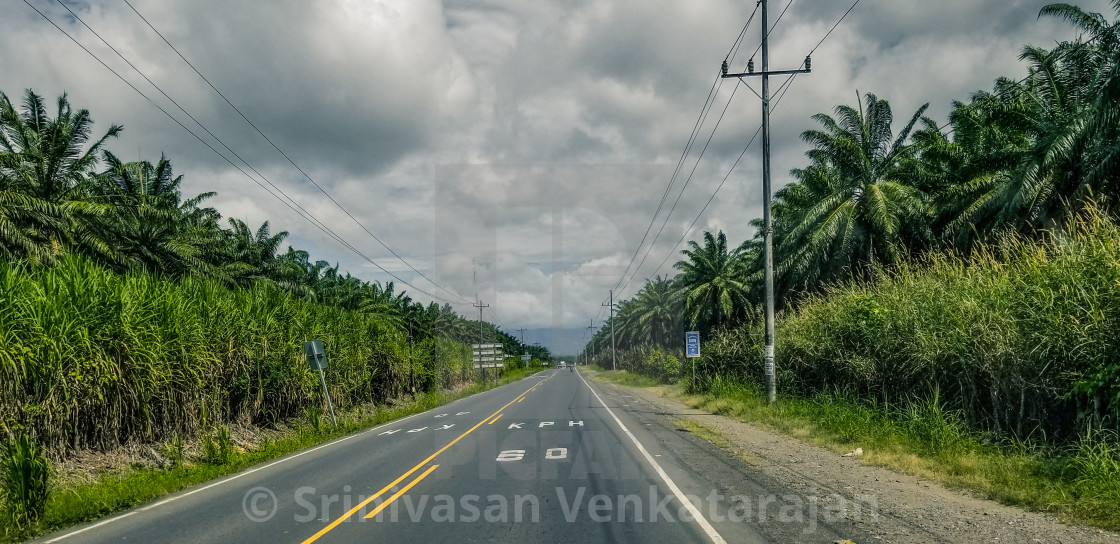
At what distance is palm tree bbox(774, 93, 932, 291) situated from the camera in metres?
28.0

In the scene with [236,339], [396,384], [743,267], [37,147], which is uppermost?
[37,147]

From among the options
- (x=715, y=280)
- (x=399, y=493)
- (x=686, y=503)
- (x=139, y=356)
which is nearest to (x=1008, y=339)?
(x=686, y=503)

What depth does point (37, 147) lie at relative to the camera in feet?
79.4

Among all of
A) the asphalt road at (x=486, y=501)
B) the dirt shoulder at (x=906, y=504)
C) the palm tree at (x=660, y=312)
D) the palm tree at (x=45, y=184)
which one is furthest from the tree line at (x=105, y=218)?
the palm tree at (x=660, y=312)

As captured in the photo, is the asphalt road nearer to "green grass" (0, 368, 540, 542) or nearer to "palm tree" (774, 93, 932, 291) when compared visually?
"green grass" (0, 368, 540, 542)

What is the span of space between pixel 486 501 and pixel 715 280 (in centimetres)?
3486

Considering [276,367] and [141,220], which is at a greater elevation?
[141,220]

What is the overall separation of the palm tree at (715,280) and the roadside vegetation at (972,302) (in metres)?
5.03

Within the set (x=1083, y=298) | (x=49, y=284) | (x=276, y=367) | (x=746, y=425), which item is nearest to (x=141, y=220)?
(x=276, y=367)

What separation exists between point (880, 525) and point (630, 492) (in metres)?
3.19

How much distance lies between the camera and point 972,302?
11922 mm

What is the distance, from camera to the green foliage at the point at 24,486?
8.12 meters

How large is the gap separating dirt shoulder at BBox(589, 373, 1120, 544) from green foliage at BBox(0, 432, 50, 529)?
10203 mm

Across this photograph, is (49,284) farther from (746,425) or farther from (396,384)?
(396,384)
